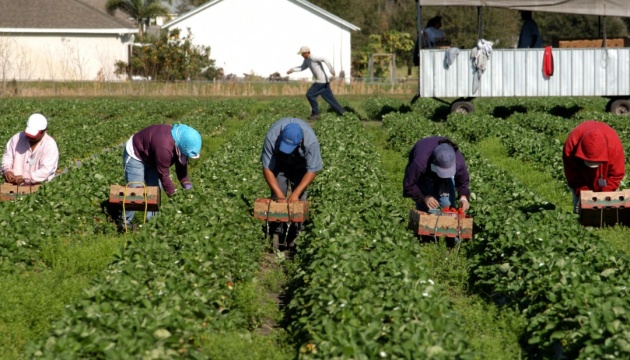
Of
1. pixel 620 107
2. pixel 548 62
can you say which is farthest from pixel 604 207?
pixel 620 107

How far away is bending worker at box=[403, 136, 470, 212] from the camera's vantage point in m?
9.57

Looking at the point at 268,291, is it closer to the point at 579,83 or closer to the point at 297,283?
the point at 297,283

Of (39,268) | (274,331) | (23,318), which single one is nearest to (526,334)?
(274,331)

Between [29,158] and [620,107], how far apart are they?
57.2 ft

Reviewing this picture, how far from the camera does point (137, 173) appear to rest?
428 inches

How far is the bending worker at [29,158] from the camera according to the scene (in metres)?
11.6

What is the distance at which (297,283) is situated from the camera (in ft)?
28.6

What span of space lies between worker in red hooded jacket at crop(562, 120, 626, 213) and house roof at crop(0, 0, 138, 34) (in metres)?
43.5

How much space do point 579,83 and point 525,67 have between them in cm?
145

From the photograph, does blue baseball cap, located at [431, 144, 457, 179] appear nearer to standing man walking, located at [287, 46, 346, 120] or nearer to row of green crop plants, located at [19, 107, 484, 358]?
row of green crop plants, located at [19, 107, 484, 358]

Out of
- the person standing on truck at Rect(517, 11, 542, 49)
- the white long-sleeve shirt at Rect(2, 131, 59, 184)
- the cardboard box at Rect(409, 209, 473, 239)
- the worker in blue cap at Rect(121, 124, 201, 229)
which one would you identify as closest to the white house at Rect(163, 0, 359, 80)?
the person standing on truck at Rect(517, 11, 542, 49)

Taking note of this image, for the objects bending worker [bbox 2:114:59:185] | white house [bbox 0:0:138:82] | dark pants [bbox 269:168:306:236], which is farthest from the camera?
white house [bbox 0:0:138:82]

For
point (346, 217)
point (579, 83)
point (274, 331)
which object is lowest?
point (274, 331)

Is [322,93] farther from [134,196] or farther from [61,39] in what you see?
[61,39]
